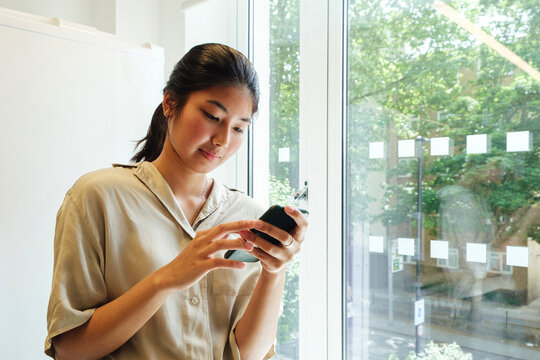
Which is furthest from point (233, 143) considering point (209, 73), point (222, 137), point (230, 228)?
point (230, 228)

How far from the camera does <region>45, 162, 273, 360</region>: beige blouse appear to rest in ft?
2.49

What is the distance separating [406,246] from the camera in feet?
3.90

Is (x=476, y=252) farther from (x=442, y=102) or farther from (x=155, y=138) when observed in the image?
(x=155, y=138)

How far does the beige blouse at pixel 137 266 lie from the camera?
76 cm

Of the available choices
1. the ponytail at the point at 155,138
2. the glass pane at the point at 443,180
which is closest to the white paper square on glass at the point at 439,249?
the glass pane at the point at 443,180

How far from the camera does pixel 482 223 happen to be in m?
1.06

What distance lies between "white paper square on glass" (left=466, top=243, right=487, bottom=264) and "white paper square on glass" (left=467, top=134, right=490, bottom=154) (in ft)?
0.70

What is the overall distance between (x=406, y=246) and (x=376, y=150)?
10.5 inches

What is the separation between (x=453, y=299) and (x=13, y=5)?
1.67 m

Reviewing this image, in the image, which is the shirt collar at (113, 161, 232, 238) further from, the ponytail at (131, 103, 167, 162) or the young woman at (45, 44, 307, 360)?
the ponytail at (131, 103, 167, 162)

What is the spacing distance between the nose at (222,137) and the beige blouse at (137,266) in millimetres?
132

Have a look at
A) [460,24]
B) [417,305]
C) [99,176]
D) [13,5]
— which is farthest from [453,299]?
[13,5]

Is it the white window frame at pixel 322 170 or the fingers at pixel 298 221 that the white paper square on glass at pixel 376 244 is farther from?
the fingers at pixel 298 221

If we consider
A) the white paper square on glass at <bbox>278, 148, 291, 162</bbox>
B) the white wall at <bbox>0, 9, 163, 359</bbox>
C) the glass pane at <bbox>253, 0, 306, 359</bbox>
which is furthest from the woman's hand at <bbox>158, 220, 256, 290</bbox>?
the white paper square on glass at <bbox>278, 148, 291, 162</bbox>
